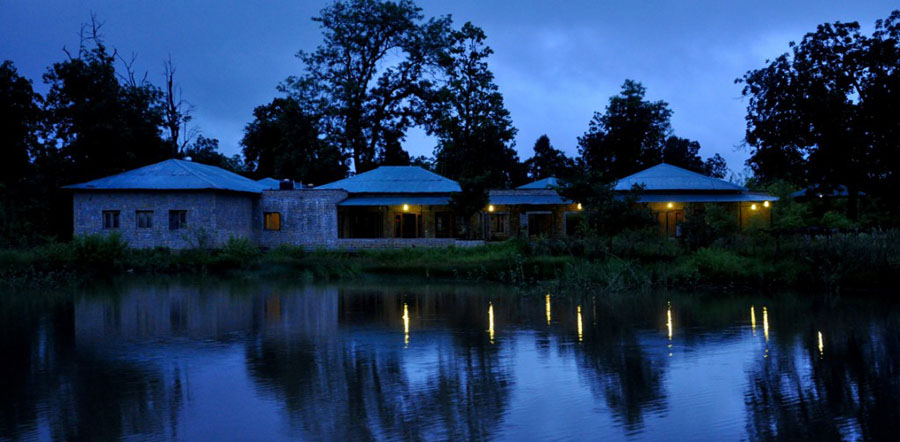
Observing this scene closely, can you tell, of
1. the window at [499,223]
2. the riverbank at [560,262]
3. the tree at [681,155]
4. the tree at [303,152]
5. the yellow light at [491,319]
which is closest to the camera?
the yellow light at [491,319]

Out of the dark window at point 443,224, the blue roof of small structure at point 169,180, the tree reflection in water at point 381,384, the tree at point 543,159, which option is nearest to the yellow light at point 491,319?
the tree reflection in water at point 381,384

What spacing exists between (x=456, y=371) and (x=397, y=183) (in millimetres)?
27125

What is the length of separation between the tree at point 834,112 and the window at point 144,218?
84.4 ft

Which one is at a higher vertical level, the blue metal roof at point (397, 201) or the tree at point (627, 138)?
the tree at point (627, 138)

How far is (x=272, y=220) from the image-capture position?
1464 inches

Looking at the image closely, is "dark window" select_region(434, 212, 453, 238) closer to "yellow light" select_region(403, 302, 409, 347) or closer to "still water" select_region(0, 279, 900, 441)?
"yellow light" select_region(403, 302, 409, 347)

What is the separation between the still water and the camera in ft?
27.5

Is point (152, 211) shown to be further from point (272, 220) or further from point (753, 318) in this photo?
point (753, 318)

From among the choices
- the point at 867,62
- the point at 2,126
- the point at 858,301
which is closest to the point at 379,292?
the point at 858,301

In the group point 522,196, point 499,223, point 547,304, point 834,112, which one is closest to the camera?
point 547,304

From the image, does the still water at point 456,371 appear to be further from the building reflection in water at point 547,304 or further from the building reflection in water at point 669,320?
the building reflection in water at point 547,304

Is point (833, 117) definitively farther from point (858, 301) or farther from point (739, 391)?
point (739, 391)

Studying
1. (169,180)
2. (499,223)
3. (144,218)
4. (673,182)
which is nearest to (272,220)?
(169,180)

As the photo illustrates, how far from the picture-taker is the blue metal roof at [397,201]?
3594cm
